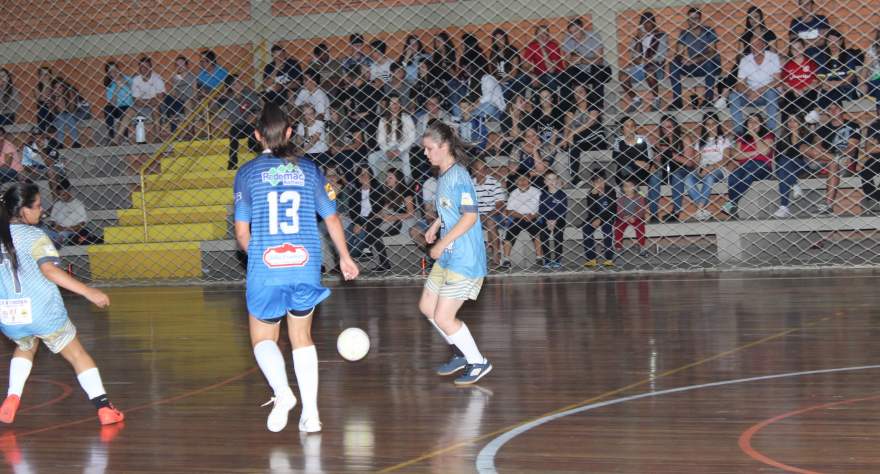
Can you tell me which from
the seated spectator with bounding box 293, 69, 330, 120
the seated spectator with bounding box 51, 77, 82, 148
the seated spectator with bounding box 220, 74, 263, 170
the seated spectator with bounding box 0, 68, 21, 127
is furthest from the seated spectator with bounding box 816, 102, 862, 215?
the seated spectator with bounding box 0, 68, 21, 127

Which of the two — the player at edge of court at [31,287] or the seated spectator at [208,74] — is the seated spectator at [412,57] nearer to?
the seated spectator at [208,74]

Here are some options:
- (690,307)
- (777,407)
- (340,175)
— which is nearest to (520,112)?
(340,175)

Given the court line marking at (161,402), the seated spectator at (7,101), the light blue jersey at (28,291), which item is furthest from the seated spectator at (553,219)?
the seated spectator at (7,101)

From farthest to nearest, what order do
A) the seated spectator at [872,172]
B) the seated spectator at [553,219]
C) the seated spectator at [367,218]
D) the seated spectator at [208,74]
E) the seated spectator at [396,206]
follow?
the seated spectator at [208,74] → the seated spectator at [396,206] → the seated spectator at [367,218] → the seated spectator at [553,219] → the seated spectator at [872,172]

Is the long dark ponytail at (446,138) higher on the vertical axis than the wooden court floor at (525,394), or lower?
higher

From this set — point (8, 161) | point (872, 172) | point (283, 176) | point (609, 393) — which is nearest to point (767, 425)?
point (609, 393)

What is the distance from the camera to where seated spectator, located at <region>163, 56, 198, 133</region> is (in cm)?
1429

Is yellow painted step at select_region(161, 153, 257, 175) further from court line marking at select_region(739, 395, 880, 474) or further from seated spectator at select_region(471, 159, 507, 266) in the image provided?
court line marking at select_region(739, 395, 880, 474)

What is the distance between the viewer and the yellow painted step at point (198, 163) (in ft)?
45.0

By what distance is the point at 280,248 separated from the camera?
172 inches

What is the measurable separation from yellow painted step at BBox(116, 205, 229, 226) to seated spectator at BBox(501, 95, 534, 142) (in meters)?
3.56

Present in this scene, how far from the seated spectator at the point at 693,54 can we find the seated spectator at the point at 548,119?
4.21 feet

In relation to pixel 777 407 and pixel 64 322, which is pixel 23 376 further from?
pixel 777 407

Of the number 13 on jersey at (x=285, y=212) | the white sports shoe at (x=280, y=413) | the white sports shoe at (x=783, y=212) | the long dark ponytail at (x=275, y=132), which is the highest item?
the long dark ponytail at (x=275, y=132)
